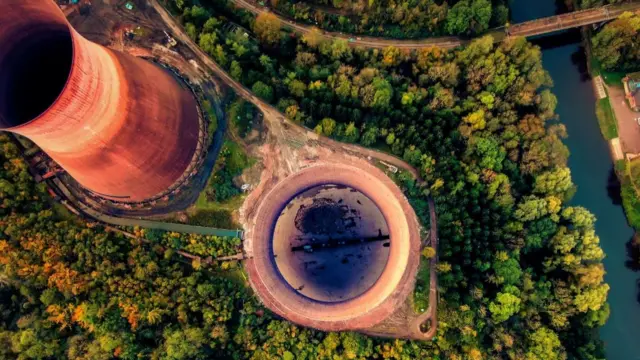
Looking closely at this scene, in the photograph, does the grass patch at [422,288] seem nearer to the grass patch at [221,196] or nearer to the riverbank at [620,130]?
the grass patch at [221,196]

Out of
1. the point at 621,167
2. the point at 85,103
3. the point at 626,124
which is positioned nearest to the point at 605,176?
the point at 621,167

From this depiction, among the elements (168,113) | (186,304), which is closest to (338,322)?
(186,304)

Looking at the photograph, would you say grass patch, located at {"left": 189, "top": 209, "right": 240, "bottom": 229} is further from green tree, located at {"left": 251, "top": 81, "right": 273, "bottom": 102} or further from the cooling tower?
green tree, located at {"left": 251, "top": 81, "right": 273, "bottom": 102}

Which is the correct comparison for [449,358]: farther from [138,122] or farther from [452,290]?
[138,122]

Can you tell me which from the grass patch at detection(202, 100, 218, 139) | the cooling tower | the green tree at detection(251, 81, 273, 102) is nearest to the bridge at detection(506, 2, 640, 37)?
the green tree at detection(251, 81, 273, 102)

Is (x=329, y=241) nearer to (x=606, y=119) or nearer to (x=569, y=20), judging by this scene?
(x=606, y=119)

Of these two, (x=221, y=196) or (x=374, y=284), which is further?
(x=374, y=284)

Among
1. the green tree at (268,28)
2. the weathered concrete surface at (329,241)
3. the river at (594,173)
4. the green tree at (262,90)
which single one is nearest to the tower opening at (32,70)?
the green tree at (262,90)
